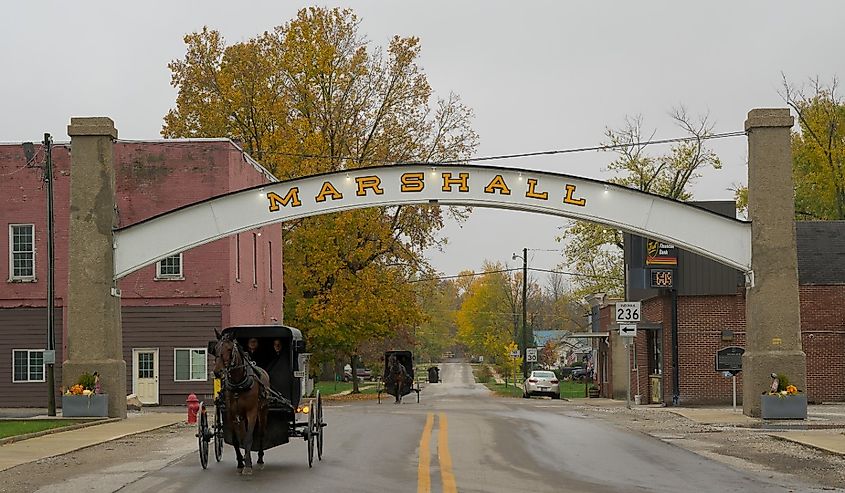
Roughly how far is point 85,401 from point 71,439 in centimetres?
624

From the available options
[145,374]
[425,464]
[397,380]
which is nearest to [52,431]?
[425,464]

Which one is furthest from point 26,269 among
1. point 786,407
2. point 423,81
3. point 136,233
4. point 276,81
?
point 786,407

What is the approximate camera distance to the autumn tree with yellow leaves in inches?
2164

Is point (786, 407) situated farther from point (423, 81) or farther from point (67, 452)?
point (423, 81)

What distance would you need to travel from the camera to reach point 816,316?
40781 mm

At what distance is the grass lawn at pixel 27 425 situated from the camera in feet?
81.1

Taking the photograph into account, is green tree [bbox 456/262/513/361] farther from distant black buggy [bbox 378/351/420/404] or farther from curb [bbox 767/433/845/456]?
curb [bbox 767/433/845/456]

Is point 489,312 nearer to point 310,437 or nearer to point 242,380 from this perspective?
point 310,437

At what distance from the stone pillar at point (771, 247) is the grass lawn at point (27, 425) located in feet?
54.6

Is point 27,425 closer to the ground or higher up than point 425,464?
closer to the ground

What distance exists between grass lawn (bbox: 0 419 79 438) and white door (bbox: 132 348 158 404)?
13048 mm

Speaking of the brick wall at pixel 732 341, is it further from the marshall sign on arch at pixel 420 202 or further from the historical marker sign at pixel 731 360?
the marshall sign on arch at pixel 420 202

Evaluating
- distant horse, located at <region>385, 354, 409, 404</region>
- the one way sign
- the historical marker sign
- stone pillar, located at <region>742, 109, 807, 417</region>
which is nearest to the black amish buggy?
stone pillar, located at <region>742, 109, 807, 417</region>

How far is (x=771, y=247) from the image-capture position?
2839 cm
